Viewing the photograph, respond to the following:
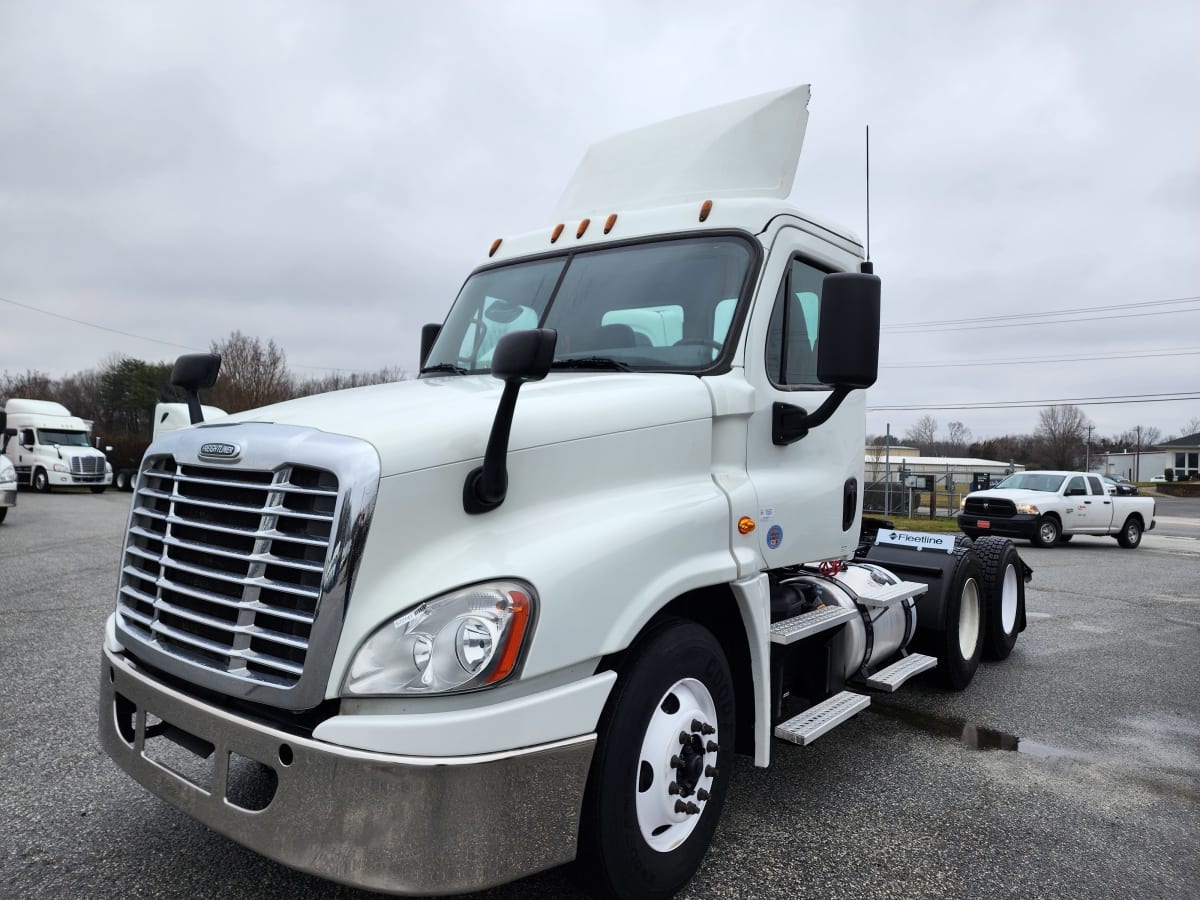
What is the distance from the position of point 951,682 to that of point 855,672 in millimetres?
1557

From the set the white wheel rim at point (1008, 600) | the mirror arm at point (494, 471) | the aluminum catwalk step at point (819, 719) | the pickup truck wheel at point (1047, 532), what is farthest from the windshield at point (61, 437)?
the mirror arm at point (494, 471)

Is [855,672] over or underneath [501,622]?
underneath

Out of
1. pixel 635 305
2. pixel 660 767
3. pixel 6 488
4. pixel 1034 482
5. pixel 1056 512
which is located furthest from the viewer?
pixel 1034 482

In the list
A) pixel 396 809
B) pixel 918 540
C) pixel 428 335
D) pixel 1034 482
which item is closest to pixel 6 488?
pixel 428 335

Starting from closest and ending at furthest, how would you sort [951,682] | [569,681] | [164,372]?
[569,681] < [951,682] < [164,372]

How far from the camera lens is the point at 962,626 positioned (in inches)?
234

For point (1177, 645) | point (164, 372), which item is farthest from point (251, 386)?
point (1177, 645)

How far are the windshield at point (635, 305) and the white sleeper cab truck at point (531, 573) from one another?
0.01 metres

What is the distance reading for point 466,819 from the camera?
2170 millimetres

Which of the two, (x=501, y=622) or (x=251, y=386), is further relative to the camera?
(x=251, y=386)

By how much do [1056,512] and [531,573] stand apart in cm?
1950

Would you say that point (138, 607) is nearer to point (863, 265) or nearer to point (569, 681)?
point (569, 681)

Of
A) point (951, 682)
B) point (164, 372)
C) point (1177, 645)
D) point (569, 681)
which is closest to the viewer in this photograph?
point (569, 681)

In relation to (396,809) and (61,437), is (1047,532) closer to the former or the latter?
(396,809)
